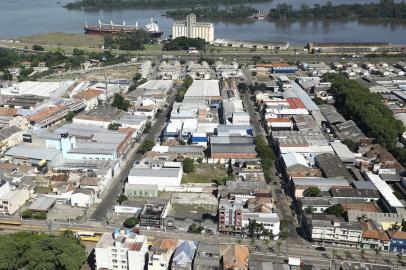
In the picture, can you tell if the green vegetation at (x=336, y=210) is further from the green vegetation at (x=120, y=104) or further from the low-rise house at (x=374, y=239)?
the green vegetation at (x=120, y=104)

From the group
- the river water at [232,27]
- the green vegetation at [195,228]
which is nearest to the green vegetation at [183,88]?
the green vegetation at [195,228]

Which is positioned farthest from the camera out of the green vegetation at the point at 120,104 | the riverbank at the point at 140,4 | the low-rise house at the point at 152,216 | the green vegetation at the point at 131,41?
the riverbank at the point at 140,4

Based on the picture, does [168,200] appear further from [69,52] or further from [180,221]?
[69,52]

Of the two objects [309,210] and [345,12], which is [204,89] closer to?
[309,210]

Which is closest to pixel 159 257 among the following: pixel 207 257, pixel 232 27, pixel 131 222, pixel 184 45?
pixel 207 257

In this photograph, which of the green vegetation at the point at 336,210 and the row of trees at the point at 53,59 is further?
the row of trees at the point at 53,59
